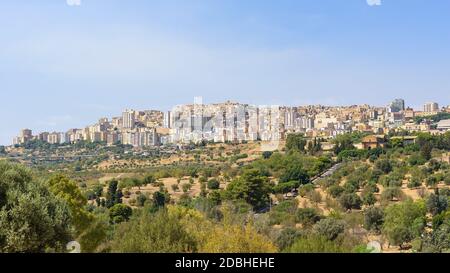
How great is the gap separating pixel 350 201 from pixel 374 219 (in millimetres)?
3994

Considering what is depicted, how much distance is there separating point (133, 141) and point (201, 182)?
25083 millimetres

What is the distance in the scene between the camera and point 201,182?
85.0 feet

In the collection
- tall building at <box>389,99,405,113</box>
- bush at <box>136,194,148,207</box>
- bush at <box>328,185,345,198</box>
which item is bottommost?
bush at <box>136,194,148,207</box>

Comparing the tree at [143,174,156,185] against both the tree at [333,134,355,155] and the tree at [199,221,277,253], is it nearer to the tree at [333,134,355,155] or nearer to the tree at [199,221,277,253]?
the tree at [333,134,355,155]

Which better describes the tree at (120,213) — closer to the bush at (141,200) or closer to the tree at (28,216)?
the bush at (141,200)

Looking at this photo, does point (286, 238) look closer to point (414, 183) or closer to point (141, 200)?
point (141, 200)

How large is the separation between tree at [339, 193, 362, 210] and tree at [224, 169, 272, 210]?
3.60 metres

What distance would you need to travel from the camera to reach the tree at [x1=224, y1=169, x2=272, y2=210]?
20703mm

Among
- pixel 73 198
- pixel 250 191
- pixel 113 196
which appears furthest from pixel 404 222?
pixel 113 196

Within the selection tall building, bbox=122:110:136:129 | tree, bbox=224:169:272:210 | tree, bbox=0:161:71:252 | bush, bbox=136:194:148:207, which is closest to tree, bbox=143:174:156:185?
bush, bbox=136:194:148:207

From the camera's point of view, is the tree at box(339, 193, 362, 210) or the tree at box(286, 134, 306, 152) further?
the tree at box(286, 134, 306, 152)

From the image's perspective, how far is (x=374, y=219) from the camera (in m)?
15.4
